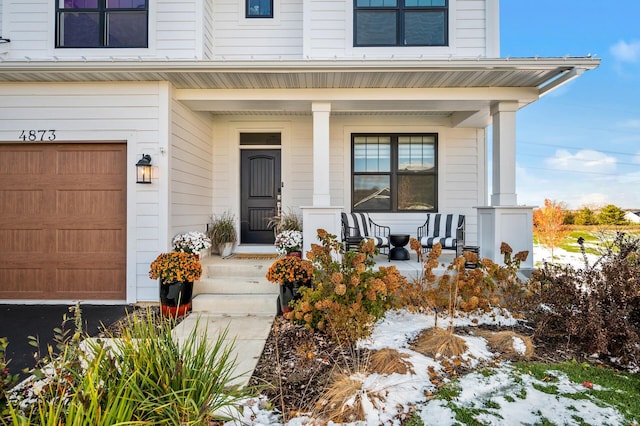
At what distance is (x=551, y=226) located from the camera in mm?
9211

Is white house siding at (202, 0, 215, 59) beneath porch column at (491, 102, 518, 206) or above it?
above

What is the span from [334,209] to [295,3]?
4043 millimetres

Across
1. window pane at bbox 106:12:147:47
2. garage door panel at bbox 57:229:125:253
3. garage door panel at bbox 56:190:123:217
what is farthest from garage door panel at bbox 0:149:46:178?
window pane at bbox 106:12:147:47

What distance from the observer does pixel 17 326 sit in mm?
4051

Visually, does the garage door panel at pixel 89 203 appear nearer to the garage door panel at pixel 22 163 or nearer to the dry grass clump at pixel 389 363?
the garage door panel at pixel 22 163

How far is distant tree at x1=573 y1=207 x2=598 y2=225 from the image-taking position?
1103cm

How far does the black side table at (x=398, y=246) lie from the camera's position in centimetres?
562

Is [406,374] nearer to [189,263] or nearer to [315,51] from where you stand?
[189,263]

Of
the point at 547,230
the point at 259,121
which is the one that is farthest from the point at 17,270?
the point at 547,230

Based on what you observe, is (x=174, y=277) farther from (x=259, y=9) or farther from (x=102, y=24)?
(x=259, y=9)

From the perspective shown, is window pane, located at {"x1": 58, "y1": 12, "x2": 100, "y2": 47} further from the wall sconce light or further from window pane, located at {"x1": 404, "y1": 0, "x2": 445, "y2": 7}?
window pane, located at {"x1": 404, "y1": 0, "x2": 445, "y2": 7}

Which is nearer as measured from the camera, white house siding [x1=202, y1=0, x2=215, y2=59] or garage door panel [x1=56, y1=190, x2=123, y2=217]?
garage door panel [x1=56, y1=190, x2=123, y2=217]

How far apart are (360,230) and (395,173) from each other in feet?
4.68

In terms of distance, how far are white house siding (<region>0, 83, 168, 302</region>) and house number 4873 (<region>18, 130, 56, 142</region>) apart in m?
0.06
